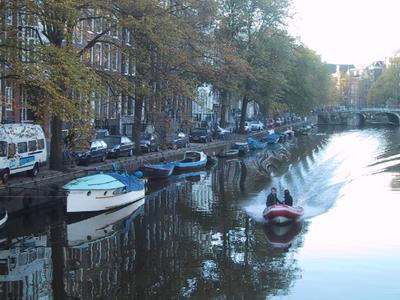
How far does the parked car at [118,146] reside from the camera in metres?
41.7

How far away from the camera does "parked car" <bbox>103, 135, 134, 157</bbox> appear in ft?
137

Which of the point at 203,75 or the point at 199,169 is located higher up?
the point at 203,75

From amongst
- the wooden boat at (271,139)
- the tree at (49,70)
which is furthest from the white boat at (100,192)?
the wooden boat at (271,139)

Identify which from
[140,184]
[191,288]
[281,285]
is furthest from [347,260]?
[140,184]

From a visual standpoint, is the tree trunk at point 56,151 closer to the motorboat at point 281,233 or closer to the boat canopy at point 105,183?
the boat canopy at point 105,183

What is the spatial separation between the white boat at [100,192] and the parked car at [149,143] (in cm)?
1624

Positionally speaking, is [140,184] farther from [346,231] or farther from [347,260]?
[347,260]

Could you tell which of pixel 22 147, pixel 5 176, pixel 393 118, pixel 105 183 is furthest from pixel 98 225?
pixel 393 118

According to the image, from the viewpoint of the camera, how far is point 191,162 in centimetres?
4731

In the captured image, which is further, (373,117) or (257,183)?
(373,117)

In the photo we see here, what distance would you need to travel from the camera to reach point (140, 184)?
3189 centimetres

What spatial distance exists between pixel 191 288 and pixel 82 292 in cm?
315

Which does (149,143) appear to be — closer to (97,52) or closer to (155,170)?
(155,170)

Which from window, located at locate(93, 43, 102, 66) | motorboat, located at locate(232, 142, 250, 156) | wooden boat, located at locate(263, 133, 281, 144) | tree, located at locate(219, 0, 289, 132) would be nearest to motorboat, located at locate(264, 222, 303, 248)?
window, located at locate(93, 43, 102, 66)
